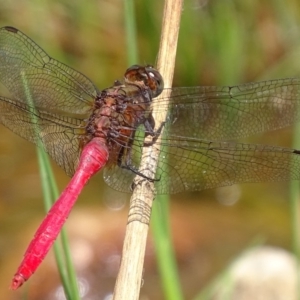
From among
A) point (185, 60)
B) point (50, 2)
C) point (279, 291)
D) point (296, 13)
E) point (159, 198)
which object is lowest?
point (159, 198)

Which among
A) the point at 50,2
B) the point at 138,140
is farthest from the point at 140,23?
the point at 138,140

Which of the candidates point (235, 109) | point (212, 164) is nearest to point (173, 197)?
point (235, 109)

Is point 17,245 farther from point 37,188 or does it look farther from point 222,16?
point 222,16

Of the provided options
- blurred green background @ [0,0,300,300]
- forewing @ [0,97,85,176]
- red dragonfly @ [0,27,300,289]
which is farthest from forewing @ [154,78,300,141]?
blurred green background @ [0,0,300,300]

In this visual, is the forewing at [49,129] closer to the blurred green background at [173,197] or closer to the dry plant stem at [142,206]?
the dry plant stem at [142,206]

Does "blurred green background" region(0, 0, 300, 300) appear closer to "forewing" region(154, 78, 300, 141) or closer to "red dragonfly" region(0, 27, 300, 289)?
"red dragonfly" region(0, 27, 300, 289)

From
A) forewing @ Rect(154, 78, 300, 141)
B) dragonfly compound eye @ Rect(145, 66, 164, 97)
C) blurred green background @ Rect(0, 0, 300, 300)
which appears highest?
blurred green background @ Rect(0, 0, 300, 300)

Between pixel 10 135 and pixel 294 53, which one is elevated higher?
pixel 294 53
